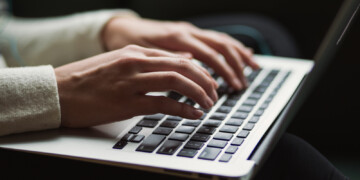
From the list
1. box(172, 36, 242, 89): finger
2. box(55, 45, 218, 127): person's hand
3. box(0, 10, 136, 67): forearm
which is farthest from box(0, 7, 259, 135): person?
box(0, 10, 136, 67): forearm

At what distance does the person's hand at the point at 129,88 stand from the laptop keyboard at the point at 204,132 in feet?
0.07

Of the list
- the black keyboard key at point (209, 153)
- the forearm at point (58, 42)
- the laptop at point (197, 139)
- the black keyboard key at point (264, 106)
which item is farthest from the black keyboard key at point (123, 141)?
the forearm at point (58, 42)

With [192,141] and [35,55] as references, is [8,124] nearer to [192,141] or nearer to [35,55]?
[192,141]

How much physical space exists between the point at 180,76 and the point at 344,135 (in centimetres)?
34

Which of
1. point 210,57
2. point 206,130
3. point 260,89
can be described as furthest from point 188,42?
point 206,130

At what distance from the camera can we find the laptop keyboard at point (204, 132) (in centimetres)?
51

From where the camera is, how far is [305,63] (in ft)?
2.69

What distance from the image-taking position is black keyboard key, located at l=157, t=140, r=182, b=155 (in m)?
0.51

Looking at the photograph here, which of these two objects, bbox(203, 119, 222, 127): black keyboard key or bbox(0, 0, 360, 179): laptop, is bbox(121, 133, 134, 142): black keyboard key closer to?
bbox(0, 0, 360, 179): laptop

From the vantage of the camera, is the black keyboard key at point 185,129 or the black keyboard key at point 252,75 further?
the black keyboard key at point 252,75

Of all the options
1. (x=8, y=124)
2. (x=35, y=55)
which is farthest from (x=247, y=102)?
(x=35, y=55)

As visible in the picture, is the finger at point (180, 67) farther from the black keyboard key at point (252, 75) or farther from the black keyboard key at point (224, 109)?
the black keyboard key at point (252, 75)

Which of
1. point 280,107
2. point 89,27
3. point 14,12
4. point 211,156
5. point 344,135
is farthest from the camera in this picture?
point 14,12

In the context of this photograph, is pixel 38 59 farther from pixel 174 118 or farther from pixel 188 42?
pixel 174 118
